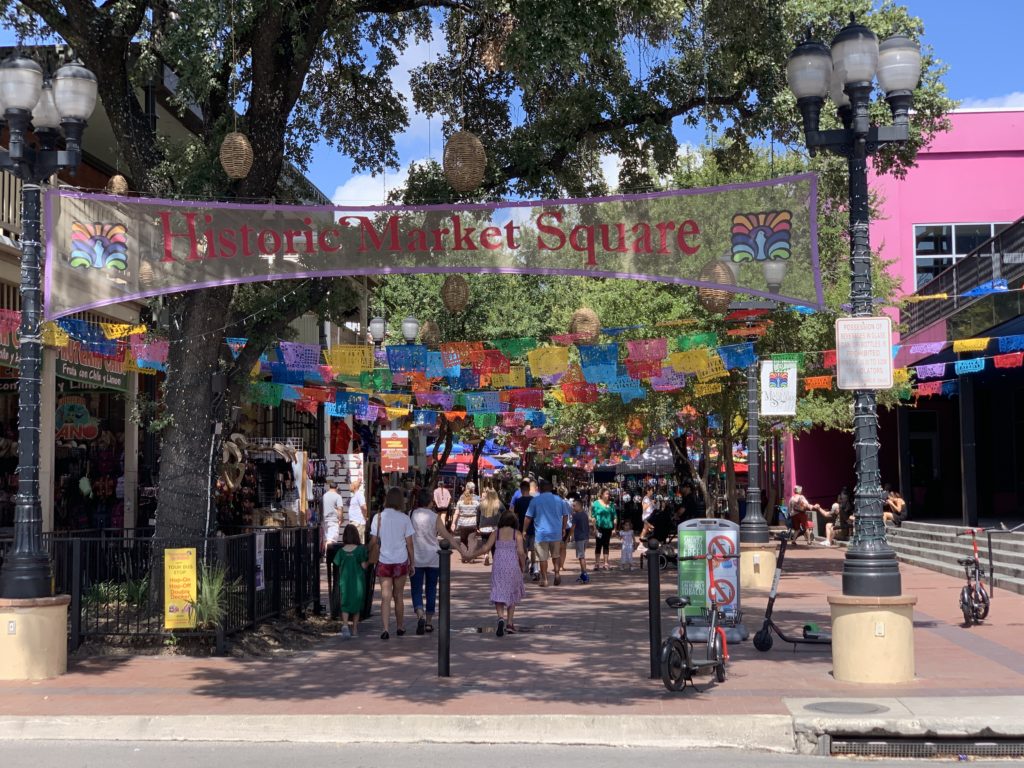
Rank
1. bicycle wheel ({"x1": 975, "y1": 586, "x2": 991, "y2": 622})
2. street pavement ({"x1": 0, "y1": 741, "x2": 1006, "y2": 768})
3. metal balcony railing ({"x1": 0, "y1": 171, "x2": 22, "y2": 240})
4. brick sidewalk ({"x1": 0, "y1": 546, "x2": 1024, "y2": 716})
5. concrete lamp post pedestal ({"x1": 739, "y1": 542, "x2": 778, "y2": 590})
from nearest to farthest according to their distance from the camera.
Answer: street pavement ({"x1": 0, "y1": 741, "x2": 1006, "y2": 768}) < brick sidewalk ({"x1": 0, "y1": 546, "x2": 1024, "y2": 716}) < bicycle wheel ({"x1": 975, "y1": 586, "x2": 991, "y2": 622}) < metal balcony railing ({"x1": 0, "y1": 171, "x2": 22, "y2": 240}) < concrete lamp post pedestal ({"x1": 739, "y1": 542, "x2": 778, "y2": 590})

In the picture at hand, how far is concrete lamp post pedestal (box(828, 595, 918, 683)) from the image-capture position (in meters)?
10.3

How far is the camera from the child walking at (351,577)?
559 inches

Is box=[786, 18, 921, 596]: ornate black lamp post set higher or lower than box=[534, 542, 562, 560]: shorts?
higher

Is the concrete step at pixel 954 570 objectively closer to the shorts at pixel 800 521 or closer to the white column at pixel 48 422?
the shorts at pixel 800 521

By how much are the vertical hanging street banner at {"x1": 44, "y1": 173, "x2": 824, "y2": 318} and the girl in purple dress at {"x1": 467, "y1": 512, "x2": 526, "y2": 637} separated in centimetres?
375

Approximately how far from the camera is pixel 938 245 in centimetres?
3759

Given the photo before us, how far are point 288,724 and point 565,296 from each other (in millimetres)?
30657

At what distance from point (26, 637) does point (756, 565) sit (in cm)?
1257

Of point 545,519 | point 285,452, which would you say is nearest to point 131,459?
point 285,452

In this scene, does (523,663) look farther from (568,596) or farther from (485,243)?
(568,596)

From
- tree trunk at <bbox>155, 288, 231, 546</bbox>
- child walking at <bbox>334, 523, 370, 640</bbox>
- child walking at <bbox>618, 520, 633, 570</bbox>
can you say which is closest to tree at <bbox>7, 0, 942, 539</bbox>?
tree trunk at <bbox>155, 288, 231, 546</bbox>

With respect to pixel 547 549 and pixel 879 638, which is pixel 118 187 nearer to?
pixel 879 638

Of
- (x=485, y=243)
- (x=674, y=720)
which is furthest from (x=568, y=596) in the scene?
(x=674, y=720)

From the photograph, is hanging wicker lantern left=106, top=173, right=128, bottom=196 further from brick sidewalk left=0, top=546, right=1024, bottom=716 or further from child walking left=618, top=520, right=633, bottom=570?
child walking left=618, top=520, right=633, bottom=570
